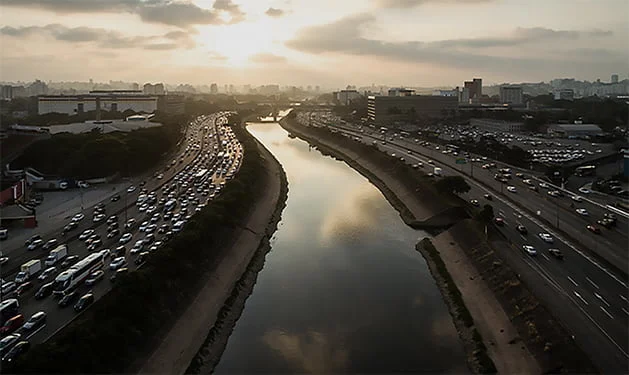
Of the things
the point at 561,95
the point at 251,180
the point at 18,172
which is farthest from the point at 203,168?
the point at 561,95

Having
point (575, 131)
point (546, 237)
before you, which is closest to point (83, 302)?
point (546, 237)

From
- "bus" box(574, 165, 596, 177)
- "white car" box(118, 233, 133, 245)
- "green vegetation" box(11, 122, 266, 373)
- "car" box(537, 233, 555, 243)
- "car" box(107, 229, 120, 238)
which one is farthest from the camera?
"bus" box(574, 165, 596, 177)

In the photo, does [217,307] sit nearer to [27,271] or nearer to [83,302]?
[83,302]

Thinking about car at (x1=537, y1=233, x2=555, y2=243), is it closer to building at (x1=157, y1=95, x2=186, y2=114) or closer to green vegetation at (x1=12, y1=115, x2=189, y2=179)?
green vegetation at (x1=12, y1=115, x2=189, y2=179)

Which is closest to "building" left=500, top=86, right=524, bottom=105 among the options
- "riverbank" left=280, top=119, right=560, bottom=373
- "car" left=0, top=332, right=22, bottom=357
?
"riverbank" left=280, top=119, right=560, bottom=373

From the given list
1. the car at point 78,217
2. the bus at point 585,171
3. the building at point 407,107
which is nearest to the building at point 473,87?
the building at point 407,107

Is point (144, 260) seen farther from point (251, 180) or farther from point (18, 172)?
point (18, 172)
